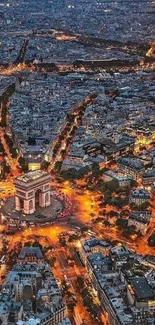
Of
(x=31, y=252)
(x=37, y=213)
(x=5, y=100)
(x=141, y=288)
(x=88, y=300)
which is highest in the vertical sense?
(x=141, y=288)

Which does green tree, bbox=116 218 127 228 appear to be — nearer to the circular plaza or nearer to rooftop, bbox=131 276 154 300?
the circular plaza

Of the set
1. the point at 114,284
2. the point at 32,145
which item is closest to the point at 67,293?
the point at 114,284

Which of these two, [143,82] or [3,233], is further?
[143,82]

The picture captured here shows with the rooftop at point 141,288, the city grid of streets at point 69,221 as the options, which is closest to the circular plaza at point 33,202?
the city grid of streets at point 69,221

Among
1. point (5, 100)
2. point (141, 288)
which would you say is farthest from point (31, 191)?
point (5, 100)

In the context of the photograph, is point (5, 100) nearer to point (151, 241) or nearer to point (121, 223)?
point (121, 223)

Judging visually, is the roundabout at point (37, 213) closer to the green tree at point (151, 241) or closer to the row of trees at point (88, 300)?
the green tree at point (151, 241)

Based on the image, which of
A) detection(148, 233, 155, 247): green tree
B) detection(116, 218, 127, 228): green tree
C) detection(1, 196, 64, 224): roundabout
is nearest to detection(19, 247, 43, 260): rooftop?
detection(1, 196, 64, 224): roundabout

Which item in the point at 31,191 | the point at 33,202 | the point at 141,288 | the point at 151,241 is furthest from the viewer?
the point at 33,202

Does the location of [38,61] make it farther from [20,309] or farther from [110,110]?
[20,309]
